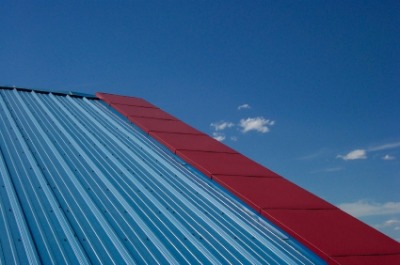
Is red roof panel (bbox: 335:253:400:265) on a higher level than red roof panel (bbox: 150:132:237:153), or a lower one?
lower

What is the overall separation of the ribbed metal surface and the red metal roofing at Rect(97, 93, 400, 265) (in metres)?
Result: 0.17

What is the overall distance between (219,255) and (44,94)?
642 cm

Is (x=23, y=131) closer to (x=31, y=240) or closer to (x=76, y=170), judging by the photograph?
(x=76, y=170)

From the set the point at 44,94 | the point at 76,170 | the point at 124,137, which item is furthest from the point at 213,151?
the point at 44,94

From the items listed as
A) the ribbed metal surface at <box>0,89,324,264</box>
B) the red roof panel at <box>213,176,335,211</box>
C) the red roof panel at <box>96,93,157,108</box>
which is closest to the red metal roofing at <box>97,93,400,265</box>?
the red roof panel at <box>213,176,335,211</box>

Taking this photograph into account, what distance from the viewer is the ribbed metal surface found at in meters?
3.45

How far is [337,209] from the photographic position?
6.00 meters

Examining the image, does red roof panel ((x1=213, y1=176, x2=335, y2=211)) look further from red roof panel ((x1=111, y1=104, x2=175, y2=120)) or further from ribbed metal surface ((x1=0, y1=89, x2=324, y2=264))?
red roof panel ((x1=111, y1=104, x2=175, y2=120))

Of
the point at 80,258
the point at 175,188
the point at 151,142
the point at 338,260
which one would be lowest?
the point at 80,258

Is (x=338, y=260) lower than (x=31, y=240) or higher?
higher

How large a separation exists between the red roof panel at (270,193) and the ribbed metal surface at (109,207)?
202 millimetres

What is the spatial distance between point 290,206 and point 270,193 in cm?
40

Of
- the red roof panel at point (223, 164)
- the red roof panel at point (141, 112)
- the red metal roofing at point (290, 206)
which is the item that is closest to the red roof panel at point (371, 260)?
the red metal roofing at point (290, 206)

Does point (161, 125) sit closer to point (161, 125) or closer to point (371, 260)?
point (161, 125)
